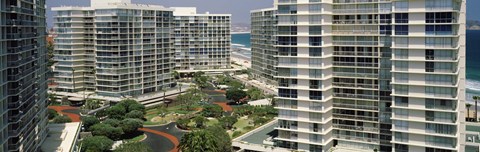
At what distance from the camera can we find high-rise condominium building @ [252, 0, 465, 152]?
5750cm

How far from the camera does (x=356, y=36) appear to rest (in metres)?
66.7

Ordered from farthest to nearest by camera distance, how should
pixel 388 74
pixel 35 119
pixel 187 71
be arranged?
1. pixel 187 71
2. pixel 388 74
3. pixel 35 119

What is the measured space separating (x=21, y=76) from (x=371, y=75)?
4644cm

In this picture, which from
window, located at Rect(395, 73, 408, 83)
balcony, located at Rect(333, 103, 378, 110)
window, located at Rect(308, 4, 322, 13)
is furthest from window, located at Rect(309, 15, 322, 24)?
window, located at Rect(395, 73, 408, 83)

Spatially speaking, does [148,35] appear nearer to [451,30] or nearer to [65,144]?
[65,144]

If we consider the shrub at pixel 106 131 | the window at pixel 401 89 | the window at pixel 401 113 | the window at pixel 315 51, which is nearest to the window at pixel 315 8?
the window at pixel 315 51

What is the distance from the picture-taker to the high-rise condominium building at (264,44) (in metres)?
150

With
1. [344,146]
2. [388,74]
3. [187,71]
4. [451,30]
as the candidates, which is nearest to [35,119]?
[344,146]

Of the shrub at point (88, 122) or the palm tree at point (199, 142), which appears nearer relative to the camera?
the palm tree at point (199, 142)

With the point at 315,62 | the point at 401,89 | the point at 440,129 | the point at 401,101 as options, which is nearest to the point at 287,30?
the point at 315,62

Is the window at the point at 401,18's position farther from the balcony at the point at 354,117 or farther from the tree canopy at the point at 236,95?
the tree canopy at the point at 236,95

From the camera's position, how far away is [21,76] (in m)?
51.9

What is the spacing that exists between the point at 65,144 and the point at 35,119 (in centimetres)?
675

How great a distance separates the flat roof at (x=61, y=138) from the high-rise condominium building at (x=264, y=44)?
269ft
